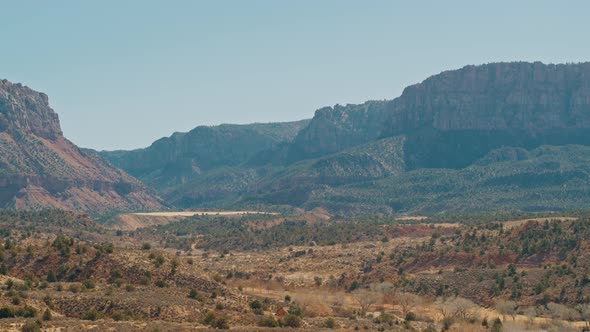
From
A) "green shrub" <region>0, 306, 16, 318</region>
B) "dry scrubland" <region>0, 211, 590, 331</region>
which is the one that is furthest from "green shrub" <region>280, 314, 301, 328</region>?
"green shrub" <region>0, 306, 16, 318</region>

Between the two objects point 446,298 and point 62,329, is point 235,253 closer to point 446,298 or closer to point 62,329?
point 446,298

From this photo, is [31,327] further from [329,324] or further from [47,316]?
[329,324]

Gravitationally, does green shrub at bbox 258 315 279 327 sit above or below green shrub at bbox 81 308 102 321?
below

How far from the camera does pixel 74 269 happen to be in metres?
73.4

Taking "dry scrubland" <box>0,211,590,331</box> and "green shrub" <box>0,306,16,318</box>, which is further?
"dry scrubland" <box>0,211,590,331</box>

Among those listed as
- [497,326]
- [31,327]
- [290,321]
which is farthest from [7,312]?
[497,326]

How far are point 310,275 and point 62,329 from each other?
204ft

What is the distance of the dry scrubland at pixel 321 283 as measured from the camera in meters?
58.1

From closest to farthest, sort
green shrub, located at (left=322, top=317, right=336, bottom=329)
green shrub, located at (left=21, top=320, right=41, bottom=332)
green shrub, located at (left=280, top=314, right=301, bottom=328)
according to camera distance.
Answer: green shrub, located at (left=21, top=320, right=41, bottom=332) → green shrub, located at (left=280, top=314, right=301, bottom=328) → green shrub, located at (left=322, top=317, right=336, bottom=329)

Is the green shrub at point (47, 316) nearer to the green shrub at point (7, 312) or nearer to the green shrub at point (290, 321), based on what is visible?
the green shrub at point (7, 312)

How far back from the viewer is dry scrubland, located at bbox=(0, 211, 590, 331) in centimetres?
5809

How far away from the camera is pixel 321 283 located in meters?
103

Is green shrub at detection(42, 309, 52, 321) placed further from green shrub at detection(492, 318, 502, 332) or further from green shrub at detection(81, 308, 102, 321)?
green shrub at detection(492, 318, 502, 332)

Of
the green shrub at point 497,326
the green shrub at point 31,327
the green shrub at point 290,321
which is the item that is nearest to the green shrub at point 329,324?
the green shrub at point 290,321
